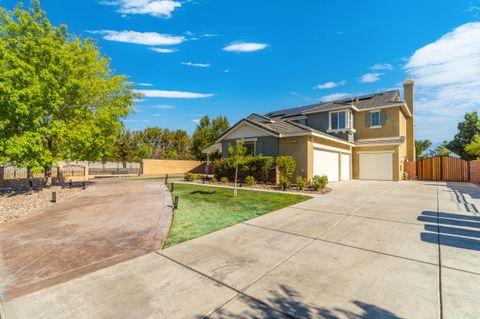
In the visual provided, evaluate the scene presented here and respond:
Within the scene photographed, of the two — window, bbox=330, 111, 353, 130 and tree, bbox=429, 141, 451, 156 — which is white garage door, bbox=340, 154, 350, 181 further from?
tree, bbox=429, 141, 451, 156

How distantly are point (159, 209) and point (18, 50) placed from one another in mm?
11458

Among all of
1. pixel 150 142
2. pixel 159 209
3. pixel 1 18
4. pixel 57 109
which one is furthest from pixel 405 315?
pixel 150 142

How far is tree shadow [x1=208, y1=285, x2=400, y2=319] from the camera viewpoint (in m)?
2.62

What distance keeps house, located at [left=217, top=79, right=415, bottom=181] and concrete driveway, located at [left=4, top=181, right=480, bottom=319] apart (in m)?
10.2

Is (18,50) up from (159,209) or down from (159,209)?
up

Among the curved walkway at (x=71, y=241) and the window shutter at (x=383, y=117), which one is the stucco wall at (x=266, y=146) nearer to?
the curved walkway at (x=71, y=241)

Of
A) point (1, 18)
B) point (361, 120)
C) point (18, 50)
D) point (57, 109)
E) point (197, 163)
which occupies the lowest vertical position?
point (197, 163)

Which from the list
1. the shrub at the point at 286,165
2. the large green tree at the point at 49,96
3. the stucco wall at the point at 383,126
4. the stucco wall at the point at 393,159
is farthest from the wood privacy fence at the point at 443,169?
the large green tree at the point at 49,96

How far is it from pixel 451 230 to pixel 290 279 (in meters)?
5.12

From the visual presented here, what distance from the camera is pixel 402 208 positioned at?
814 centimetres

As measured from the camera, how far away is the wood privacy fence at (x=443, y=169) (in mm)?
18750

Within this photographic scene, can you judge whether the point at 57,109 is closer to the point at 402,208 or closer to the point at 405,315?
the point at 405,315

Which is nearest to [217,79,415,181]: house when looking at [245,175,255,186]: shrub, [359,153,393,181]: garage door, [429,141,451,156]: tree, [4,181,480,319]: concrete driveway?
[359,153,393,181]: garage door

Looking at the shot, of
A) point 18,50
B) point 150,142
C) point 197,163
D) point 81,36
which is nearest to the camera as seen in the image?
point 18,50
